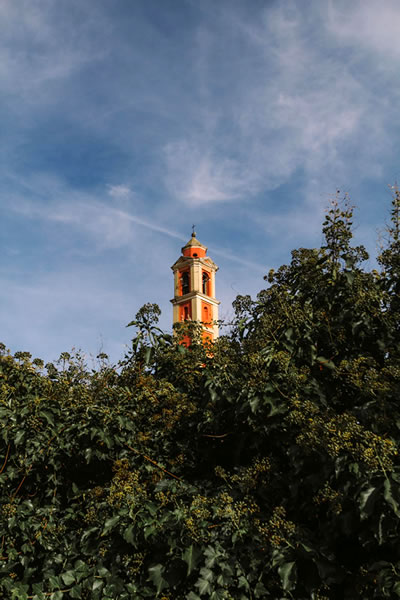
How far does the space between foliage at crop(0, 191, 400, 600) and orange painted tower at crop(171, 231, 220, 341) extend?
35.8m

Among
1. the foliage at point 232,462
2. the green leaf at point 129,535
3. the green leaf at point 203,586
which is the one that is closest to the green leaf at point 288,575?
the foliage at point 232,462

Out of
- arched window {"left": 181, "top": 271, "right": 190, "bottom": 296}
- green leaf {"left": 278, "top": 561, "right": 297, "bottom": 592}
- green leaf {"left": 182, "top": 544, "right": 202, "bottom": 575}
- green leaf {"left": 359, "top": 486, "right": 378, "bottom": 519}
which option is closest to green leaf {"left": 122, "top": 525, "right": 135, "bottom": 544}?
green leaf {"left": 182, "top": 544, "right": 202, "bottom": 575}

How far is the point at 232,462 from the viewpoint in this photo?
371 cm

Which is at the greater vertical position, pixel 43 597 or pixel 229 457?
pixel 229 457

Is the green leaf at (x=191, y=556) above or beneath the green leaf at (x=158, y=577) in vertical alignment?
above

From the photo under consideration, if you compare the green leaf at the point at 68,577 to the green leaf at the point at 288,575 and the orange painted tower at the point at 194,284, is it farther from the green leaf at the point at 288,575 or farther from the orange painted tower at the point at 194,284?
the orange painted tower at the point at 194,284

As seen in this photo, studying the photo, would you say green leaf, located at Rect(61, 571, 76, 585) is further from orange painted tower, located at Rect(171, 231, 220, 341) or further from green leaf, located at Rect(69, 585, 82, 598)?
orange painted tower, located at Rect(171, 231, 220, 341)

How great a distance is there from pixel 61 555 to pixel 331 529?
1.95 m

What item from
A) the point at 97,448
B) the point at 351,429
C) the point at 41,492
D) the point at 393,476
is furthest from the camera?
the point at 41,492

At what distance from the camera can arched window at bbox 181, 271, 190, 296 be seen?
43312 mm

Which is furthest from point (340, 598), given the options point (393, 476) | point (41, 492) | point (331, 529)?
point (41, 492)

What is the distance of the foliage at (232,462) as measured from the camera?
8.43ft

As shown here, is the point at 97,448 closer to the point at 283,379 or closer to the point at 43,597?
the point at 43,597

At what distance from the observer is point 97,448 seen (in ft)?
12.0
